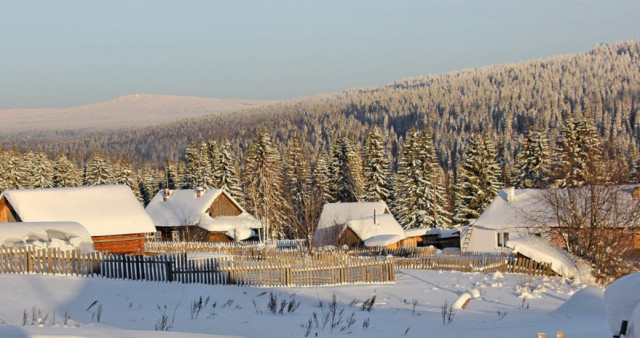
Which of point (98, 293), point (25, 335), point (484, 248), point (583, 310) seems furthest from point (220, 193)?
point (25, 335)

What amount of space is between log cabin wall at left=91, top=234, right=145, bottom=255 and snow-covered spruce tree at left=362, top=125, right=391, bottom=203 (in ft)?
89.7

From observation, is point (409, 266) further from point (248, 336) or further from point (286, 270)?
point (248, 336)

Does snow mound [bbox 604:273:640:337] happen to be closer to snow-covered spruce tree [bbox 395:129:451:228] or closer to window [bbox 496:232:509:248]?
window [bbox 496:232:509:248]

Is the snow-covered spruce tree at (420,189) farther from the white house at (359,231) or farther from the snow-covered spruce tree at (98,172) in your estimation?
the snow-covered spruce tree at (98,172)

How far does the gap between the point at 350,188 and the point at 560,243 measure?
2853cm

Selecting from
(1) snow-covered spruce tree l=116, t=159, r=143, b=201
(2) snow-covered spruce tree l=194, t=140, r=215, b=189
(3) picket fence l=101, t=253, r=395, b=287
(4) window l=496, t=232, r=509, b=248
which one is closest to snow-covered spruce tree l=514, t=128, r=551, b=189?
(4) window l=496, t=232, r=509, b=248

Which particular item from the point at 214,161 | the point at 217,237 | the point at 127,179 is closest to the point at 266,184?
the point at 217,237

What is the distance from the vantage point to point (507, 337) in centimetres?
1152

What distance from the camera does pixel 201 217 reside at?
5738 centimetres

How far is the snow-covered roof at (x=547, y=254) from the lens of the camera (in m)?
29.5

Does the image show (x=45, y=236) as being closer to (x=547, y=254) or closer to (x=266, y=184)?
(x=547, y=254)

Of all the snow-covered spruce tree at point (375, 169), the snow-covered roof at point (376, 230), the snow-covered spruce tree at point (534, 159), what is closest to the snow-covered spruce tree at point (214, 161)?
the snow-covered spruce tree at point (375, 169)

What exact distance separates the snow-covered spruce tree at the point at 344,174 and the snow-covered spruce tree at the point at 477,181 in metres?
12.0

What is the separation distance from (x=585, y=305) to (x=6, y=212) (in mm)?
35051
